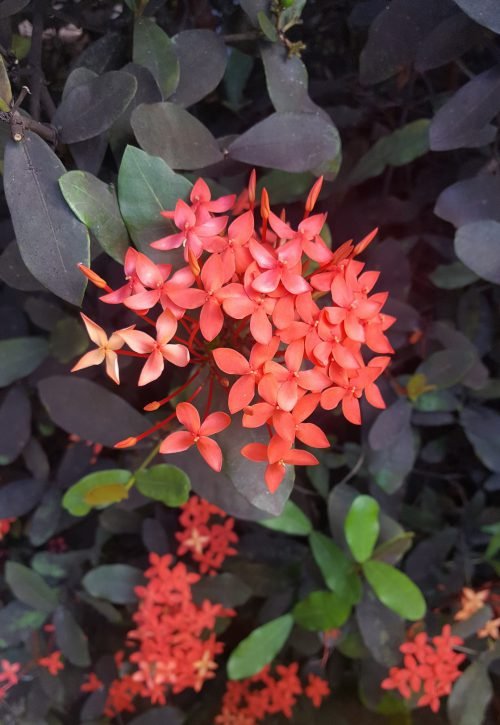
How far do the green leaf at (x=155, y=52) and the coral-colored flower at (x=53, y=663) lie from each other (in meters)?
0.75

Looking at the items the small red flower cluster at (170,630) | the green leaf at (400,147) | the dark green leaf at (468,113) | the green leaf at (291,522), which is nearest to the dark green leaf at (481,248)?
the dark green leaf at (468,113)

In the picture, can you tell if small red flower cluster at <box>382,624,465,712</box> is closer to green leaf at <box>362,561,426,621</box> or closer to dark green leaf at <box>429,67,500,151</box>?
green leaf at <box>362,561,426,621</box>

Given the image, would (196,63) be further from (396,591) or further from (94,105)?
(396,591)

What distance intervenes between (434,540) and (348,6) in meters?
0.72

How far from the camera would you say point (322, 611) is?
2.70 feet

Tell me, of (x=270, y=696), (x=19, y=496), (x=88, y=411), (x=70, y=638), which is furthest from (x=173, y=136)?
(x=270, y=696)

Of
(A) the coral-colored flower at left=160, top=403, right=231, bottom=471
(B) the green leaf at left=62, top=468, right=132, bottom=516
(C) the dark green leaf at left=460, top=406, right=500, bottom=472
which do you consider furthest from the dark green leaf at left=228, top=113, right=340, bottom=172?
(C) the dark green leaf at left=460, top=406, right=500, bottom=472

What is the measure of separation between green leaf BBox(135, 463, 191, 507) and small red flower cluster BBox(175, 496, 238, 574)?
22cm

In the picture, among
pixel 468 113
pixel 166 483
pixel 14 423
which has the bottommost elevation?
pixel 14 423

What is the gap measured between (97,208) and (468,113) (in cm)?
36

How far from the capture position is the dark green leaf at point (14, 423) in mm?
787

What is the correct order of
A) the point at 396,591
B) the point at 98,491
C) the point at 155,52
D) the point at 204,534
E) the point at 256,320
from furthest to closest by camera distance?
the point at 204,534 < the point at 396,591 < the point at 98,491 < the point at 155,52 < the point at 256,320

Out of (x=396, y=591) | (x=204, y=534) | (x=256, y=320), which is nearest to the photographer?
(x=256, y=320)

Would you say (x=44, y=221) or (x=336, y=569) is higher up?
(x=44, y=221)
